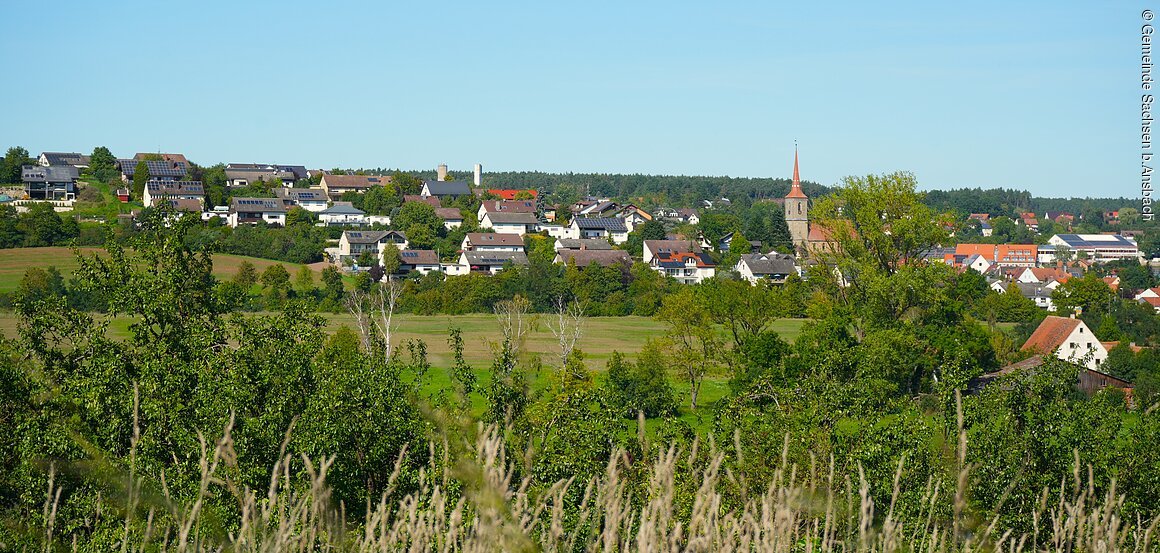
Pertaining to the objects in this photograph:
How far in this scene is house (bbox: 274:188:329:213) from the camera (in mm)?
92188

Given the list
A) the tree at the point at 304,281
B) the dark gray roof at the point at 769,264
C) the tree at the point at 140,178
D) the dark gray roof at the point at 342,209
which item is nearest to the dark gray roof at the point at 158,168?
the tree at the point at 140,178

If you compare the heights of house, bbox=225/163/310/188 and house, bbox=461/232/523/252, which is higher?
house, bbox=225/163/310/188

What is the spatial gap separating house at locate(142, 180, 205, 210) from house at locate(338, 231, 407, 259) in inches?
610

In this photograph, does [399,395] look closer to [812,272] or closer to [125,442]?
[125,442]

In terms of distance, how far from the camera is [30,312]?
1515cm

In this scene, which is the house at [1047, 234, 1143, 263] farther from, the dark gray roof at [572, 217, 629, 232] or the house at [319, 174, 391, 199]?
the house at [319, 174, 391, 199]

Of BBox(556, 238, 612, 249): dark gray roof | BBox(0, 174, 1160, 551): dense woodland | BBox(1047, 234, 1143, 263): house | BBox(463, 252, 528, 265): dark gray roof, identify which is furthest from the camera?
BBox(1047, 234, 1143, 263): house

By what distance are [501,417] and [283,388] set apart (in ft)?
8.67

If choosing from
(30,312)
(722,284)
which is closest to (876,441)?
(30,312)

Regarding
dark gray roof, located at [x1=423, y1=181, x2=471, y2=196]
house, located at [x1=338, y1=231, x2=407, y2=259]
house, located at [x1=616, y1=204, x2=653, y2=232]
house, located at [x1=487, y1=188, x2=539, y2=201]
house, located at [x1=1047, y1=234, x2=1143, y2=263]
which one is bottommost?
house, located at [x1=1047, y1=234, x2=1143, y2=263]

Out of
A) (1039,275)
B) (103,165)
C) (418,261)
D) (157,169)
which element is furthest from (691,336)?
(103,165)

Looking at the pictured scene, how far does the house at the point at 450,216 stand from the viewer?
3533 inches

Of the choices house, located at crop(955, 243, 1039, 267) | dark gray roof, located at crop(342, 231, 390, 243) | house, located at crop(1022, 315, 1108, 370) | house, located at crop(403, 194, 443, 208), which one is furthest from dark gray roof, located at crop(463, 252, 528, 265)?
house, located at crop(955, 243, 1039, 267)

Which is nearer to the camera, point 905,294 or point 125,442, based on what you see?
point 125,442
